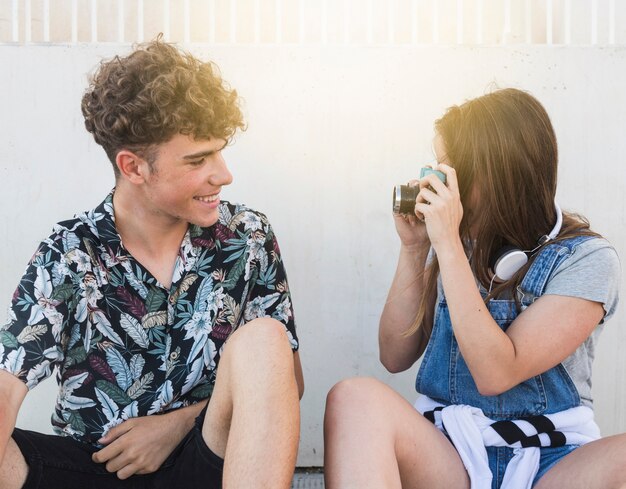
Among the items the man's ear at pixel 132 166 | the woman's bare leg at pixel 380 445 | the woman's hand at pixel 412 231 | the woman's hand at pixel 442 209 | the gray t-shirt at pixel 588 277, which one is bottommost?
the woman's bare leg at pixel 380 445

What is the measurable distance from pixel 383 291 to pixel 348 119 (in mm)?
584

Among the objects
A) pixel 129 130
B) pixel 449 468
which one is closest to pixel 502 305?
pixel 449 468

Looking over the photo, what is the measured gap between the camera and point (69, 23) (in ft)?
8.56

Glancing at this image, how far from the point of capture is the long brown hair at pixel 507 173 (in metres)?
1.87

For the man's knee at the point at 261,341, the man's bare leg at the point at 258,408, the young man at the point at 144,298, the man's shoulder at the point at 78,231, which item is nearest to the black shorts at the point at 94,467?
the young man at the point at 144,298

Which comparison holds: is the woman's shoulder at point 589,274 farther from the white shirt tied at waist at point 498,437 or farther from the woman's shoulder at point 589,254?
the white shirt tied at waist at point 498,437

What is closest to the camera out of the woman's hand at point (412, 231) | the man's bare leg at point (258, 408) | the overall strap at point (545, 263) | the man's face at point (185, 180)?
the man's bare leg at point (258, 408)

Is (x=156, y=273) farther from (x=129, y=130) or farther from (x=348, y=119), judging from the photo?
(x=348, y=119)

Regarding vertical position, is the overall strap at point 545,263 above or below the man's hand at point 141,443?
above

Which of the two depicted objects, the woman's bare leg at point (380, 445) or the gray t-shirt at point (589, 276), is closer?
the woman's bare leg at point (380, 445)

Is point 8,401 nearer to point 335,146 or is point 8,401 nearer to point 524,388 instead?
point 524,388

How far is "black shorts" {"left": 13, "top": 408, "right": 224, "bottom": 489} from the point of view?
1745mm

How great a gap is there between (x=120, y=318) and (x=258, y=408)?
527 millimetres

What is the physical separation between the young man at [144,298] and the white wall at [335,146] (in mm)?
540
